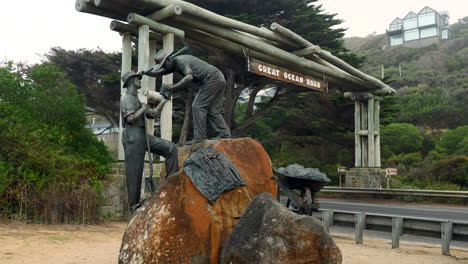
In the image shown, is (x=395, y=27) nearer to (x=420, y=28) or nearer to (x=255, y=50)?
(x=420, y=28)

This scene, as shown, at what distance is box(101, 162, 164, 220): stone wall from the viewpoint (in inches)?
406

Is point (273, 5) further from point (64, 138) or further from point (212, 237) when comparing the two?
point (212, 237)

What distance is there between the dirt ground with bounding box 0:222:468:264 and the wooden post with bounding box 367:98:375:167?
11098 mm

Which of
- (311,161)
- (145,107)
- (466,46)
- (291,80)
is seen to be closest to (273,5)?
(291,80)

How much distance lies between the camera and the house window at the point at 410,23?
7712 cm

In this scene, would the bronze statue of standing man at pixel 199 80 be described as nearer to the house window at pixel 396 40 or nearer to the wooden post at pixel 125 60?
the wooden post at pixel 125 60

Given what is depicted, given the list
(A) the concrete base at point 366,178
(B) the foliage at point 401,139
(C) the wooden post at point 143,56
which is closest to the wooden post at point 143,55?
(C) the wooden post at point 143,56

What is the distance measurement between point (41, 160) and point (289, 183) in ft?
16.9

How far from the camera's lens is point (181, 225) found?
4.78 metres

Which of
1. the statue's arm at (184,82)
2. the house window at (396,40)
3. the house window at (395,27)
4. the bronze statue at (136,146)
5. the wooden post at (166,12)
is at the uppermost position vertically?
the house window at (395,27)

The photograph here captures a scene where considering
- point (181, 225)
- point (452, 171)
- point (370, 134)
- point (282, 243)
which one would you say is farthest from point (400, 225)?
point (452, 171)

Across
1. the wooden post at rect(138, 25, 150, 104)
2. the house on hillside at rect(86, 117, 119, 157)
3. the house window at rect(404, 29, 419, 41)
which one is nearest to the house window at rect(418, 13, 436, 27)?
the house window at rect(404, 29, 419, 41)

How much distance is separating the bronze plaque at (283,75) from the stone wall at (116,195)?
15.9 ft

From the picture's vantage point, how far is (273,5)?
18.3 meters
